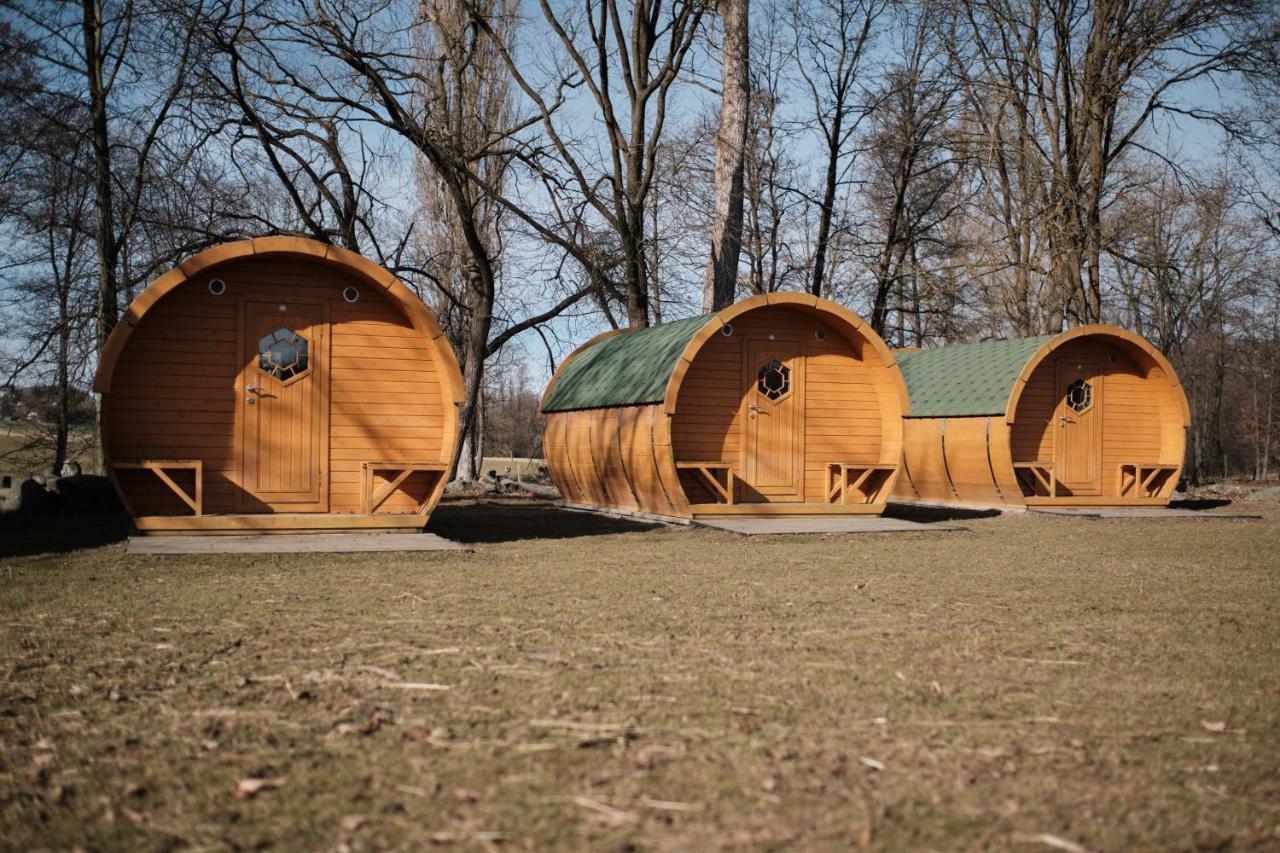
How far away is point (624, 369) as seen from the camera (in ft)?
56.7

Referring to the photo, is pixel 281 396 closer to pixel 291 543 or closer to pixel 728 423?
pixel 291 543

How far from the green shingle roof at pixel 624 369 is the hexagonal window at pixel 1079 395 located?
6.76 metres

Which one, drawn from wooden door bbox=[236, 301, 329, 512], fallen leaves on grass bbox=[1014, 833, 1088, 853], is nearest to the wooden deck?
wooden door bbox=[236, 301, 329, 512]

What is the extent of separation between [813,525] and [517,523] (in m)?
4.05

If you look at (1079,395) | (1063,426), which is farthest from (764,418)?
(1079,395)

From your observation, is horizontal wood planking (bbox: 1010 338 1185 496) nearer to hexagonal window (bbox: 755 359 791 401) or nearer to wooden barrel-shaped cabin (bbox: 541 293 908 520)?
wooden barrel-shaped cabin (bbox: 541 293 908 520)

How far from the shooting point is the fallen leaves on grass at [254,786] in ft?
12.6

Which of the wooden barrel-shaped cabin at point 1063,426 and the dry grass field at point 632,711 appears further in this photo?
the wooden barrel-shaped cabin at point 1063,426

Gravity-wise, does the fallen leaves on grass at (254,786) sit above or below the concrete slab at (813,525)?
below

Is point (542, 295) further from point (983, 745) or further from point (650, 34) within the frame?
point (983, 745)

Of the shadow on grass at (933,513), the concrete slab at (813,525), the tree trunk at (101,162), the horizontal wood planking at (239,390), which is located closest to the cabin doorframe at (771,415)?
the concrete slab at (813,525)

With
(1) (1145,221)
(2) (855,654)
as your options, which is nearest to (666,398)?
(2) (855,654)

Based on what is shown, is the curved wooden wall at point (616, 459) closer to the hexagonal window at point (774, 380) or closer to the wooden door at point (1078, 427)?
the hexagonal window at point (774, 380)

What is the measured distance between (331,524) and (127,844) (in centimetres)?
923
